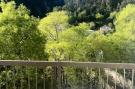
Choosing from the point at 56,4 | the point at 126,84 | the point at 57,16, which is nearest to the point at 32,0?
the point at 56,4

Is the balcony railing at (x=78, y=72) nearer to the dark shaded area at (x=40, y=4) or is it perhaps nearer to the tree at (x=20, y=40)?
the tree at (x=20, y=40)

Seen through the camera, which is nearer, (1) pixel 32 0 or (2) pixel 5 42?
(2) pixel 5 42

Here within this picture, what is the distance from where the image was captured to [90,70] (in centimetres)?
290

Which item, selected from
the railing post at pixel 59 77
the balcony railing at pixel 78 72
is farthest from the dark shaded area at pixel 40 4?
the railing post at pixel 59 77

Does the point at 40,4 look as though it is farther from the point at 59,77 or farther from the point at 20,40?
the point at 59,77

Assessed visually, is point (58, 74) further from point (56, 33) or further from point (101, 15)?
point (101, 15)

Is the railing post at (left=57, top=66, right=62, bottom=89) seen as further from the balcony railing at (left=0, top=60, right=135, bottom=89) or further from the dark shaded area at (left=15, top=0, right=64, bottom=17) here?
the dark shaded area at (left=15, top=0, right=64, bottom=17)

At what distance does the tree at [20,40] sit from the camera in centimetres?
1359

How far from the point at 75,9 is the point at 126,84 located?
29.2 m

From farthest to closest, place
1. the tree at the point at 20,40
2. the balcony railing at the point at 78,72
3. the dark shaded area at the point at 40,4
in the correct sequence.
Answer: the dark shaded area at the point at 40,4
the tree at the point at 20,40
the balcony railing at the point at 78,72

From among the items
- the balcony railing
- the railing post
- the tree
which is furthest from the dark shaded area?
the railing post

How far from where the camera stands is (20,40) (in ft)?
45.5

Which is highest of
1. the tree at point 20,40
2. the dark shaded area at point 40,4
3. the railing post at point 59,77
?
the dark shaded area at point 40,4

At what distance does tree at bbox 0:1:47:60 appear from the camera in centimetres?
1359
